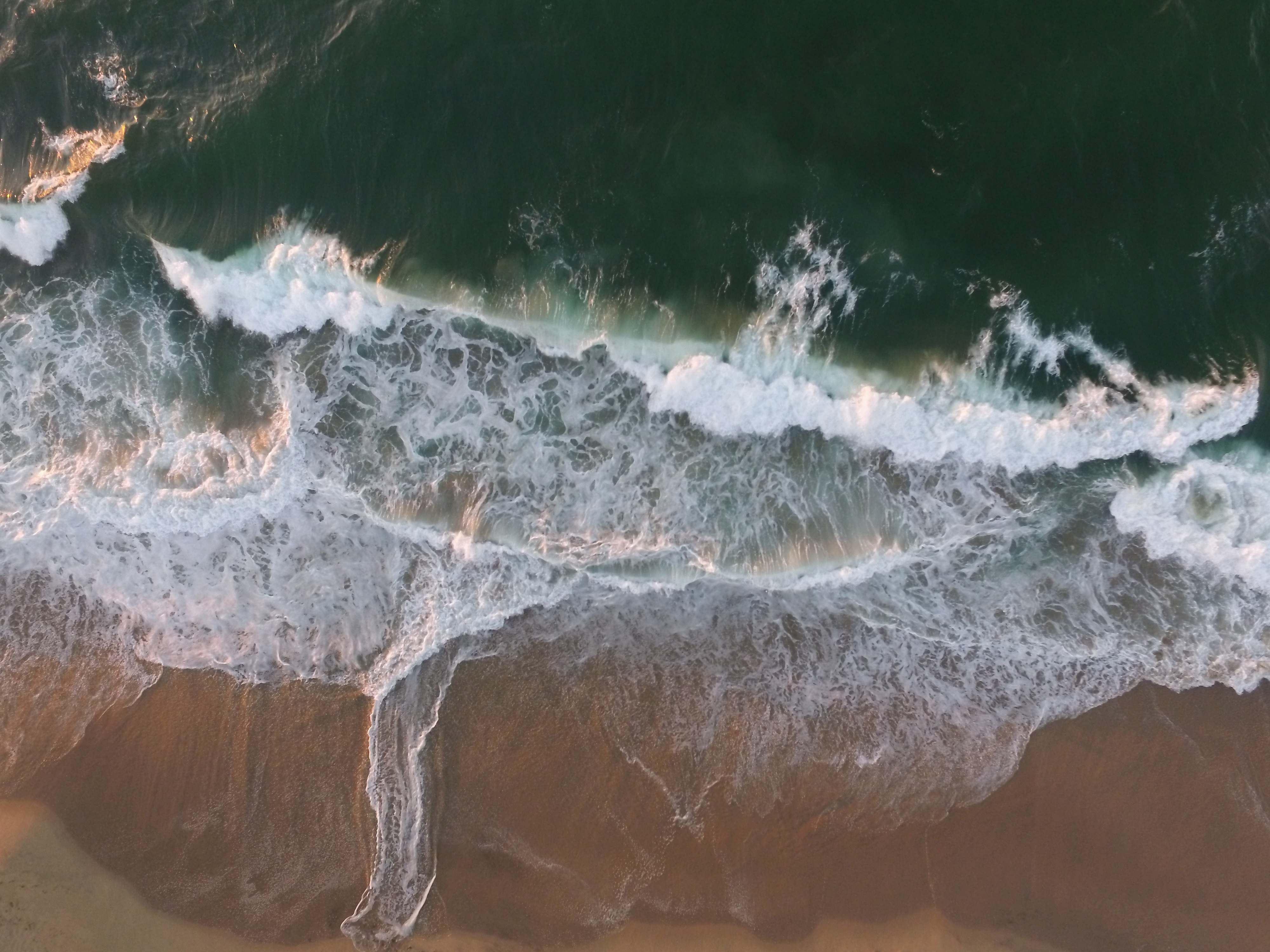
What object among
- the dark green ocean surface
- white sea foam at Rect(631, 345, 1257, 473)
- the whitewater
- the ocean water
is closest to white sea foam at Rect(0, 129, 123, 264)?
the ocean water

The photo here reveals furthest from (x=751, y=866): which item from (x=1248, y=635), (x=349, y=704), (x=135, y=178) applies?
(x=135, y=178)

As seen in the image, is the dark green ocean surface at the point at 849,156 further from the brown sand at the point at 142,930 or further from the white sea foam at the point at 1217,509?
the brown sand at the point at 142,930

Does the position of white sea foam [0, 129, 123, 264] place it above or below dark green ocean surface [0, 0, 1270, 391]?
below

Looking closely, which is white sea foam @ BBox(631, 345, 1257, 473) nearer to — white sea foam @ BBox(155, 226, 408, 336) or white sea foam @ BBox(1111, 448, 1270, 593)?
white sea foam @ BBox(1111, 448, 1270, 593)

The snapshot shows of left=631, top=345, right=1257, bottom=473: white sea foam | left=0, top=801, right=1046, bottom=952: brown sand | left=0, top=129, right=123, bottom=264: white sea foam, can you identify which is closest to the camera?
left=0, top=801, right=1046, bottom=952: brown sand

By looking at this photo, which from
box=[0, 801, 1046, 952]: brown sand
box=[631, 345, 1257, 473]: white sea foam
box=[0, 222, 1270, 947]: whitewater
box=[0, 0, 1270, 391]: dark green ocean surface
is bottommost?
box=[0, 801, 1046, 952]: brown sand

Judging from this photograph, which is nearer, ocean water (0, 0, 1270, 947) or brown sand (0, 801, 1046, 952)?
brown sand (0, 801, 1046, 952)

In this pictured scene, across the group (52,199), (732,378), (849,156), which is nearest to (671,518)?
(732,378)
